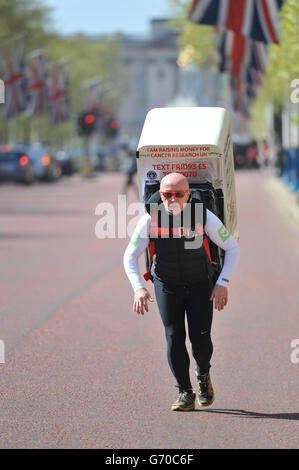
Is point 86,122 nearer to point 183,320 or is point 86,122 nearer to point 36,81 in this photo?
point 36,81

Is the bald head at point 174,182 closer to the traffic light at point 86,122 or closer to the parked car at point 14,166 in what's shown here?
the parked car at point 14,166

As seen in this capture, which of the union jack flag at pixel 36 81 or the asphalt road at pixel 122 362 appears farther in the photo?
the union jack flag at pixel 36 81

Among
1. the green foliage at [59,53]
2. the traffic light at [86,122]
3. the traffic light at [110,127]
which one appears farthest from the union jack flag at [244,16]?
the traffic light at [110,127]

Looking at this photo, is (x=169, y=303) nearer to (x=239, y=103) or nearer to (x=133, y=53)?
(x=239, y=103)

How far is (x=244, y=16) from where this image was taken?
21.4m

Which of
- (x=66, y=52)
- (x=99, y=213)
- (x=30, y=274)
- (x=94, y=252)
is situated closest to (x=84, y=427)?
(x=30, y=274)

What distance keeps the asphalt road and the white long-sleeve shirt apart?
0.82m

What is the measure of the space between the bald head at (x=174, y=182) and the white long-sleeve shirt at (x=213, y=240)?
0.25 meters

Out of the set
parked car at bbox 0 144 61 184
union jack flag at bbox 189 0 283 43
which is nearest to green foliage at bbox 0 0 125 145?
parked car at bbox 0 144 61 184

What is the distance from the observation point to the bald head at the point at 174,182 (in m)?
6.37

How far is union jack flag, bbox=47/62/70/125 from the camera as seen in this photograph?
207 ft

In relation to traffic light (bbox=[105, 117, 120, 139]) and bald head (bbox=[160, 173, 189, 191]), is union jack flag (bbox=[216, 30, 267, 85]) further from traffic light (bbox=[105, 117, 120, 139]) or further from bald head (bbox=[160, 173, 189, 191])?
traffic light (bbox=[105, 117, 120, 139])

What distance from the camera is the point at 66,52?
82.5 metres

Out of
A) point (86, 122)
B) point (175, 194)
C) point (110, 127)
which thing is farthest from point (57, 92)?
point (175, 194)
